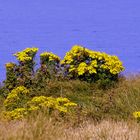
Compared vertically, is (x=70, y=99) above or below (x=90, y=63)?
below

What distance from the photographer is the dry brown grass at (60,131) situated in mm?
7184

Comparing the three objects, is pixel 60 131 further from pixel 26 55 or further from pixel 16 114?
pixel 26 55

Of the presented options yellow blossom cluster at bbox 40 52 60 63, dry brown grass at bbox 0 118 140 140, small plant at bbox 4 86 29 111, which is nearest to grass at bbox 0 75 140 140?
dry brown grass at bbox 0 118 140 140

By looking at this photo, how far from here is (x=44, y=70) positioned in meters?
10.6

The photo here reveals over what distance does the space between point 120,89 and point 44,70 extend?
4.28 ft

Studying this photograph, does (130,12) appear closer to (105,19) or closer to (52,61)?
(105,19)

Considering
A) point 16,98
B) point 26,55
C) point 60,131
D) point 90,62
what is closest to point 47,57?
point 26,55

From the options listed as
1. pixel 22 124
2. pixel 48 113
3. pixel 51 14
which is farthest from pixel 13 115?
pixel 51 14

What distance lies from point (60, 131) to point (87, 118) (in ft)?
4.26

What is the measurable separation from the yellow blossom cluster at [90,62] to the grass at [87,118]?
22 centimetres

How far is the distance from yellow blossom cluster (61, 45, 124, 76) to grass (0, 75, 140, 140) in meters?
0.22

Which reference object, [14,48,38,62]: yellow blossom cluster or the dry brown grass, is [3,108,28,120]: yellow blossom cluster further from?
[14,48,38,62]: yellow blossom cluster

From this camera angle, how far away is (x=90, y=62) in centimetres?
1070

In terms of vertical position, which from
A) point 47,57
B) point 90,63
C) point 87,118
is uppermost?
point 47,57
